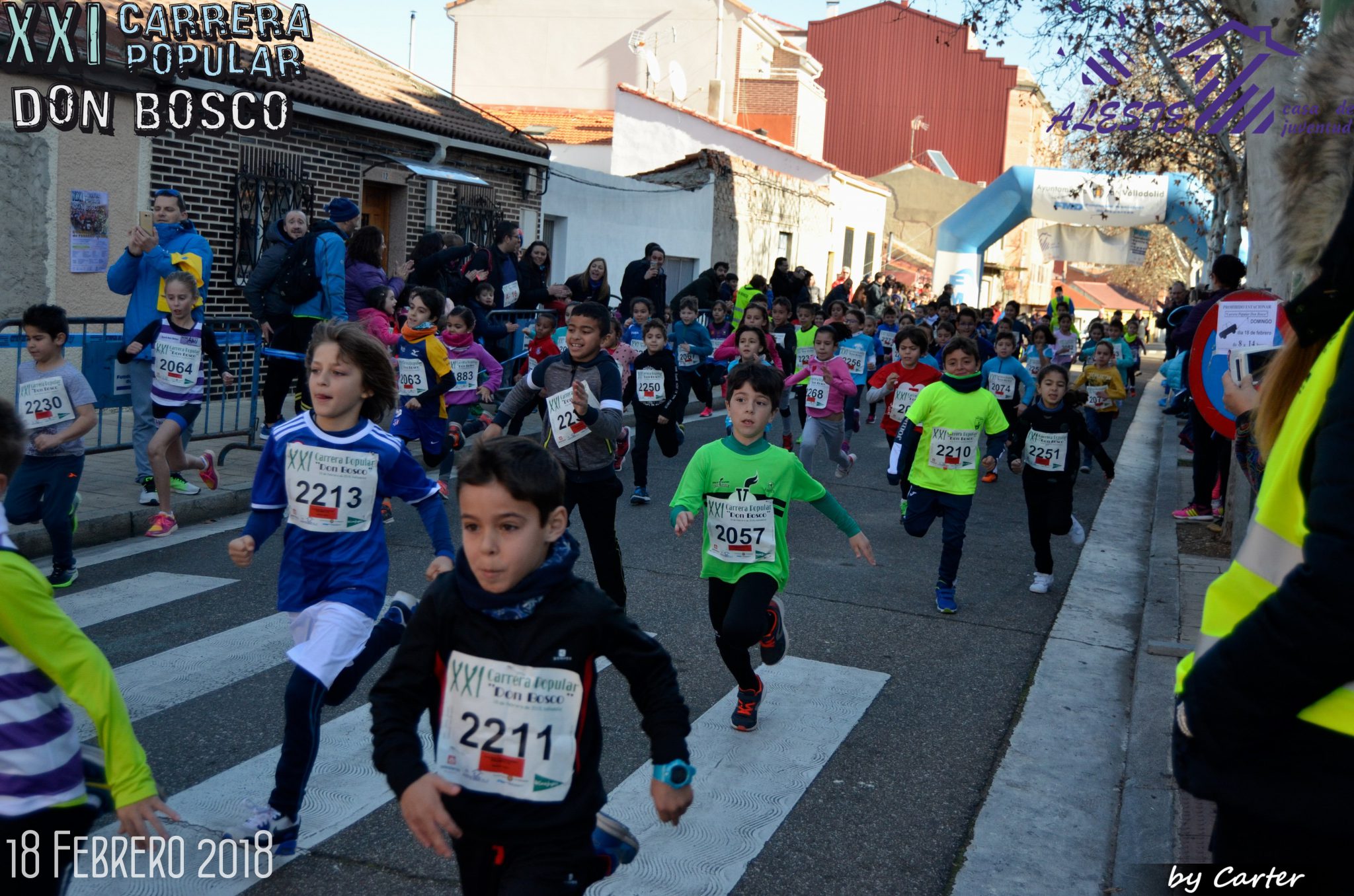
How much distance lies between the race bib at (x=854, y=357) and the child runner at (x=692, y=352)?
1.47m

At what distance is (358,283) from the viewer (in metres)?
11.5

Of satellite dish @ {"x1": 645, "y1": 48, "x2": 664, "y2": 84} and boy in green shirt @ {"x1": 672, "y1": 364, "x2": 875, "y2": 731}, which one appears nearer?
boy in green shirt @ {"x1": 672, "y1": 364, "x2": 875, "y2": 731}

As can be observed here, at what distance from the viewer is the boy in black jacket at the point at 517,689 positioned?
273 cm

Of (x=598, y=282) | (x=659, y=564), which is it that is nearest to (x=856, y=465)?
(x=598, y=282)

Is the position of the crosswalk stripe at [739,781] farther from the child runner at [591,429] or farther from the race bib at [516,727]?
the race bib at [516,727]

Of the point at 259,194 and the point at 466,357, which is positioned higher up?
the point at 259,194

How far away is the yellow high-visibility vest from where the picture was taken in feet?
5.48

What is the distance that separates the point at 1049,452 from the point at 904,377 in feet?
10.4

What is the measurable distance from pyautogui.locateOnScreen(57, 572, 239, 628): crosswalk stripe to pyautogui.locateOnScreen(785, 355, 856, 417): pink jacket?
18.5 feet

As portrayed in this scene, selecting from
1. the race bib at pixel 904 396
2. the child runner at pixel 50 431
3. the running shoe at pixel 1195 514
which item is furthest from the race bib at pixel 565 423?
the running shoe at pixel 1195 514

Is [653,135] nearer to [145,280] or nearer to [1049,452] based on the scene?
[145,280]

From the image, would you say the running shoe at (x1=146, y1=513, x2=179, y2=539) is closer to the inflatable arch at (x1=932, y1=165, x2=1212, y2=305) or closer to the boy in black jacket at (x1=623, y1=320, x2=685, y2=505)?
the boy in black jacket at (x1=623, y1=320, x2=685, y2=505)

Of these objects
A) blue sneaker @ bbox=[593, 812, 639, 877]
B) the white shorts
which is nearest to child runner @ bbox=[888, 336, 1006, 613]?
the white shorts

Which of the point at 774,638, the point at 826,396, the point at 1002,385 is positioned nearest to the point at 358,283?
the point at 826,396
